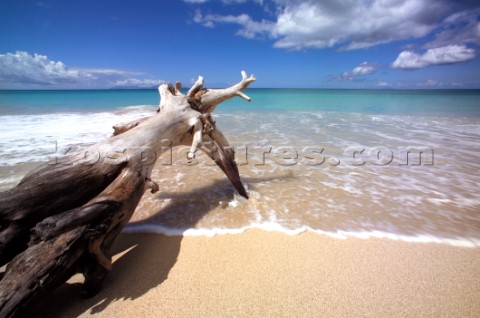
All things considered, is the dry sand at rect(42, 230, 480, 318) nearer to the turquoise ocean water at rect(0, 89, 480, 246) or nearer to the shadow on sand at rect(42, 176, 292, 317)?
the shadow on sand at rect(42, 176, 292, 317)

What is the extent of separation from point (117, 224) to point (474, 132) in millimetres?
12891

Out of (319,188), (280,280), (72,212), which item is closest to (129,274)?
(72,212)

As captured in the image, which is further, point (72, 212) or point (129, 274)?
point (129, 274)

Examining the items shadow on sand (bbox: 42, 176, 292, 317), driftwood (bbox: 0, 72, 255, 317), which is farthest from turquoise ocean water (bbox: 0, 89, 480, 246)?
driftwood (bbox: 0, 72, 255, 317)

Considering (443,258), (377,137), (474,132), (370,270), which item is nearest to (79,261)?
(370,270)

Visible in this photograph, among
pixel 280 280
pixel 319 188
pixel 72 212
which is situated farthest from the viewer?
pixel 319 188

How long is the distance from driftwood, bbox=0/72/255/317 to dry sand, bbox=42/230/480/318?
0.34 metres

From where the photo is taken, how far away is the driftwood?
1.59m

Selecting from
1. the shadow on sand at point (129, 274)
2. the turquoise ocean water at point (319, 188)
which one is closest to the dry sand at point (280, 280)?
the shadow on sand at point (129, 274)

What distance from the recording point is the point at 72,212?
1.83 metres

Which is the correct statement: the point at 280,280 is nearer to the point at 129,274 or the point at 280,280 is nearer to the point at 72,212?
the point at 129,274

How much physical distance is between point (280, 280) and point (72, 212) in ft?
5.96

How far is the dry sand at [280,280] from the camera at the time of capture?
1.90 meters

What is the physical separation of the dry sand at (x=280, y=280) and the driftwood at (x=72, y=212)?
1.11 ft
